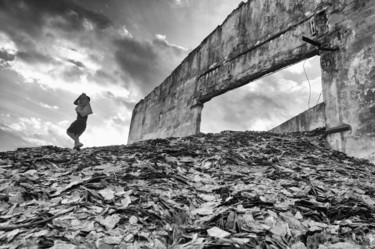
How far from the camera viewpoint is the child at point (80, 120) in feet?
19.5

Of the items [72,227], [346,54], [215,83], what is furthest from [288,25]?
[72,227]

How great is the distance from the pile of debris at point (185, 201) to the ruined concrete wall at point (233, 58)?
12.1ft

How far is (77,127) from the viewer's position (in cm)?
598

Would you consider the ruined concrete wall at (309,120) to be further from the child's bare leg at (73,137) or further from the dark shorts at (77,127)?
the child's bare leg at (73,137)

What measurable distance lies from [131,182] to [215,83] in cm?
647

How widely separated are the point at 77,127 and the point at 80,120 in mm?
176

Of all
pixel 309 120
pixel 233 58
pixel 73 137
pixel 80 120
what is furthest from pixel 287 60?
pixel 73 137

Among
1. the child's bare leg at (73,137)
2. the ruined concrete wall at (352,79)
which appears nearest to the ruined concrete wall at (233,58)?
the ruined concrete wall at (352,79)

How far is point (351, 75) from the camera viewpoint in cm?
554

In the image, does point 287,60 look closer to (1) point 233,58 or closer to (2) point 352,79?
(2) point 352,79

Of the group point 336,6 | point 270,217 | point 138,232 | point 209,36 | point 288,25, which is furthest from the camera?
point 209,36

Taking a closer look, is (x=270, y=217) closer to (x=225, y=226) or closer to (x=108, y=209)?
(x=225, y=226)

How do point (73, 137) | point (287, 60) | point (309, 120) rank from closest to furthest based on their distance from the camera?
1. point (73, 137)
2. point (287, 60)
3. point (309, 120)

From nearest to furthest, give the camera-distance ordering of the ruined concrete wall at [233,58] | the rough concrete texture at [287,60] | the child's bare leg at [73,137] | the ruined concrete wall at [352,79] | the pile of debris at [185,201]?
the pile of debris at [185,201] < the ruined concrete wall at [352,79] < the rough concrete texture at [287,60] < the child's bare leg at [73,137] < the ruined concrete wall at [233,58]
